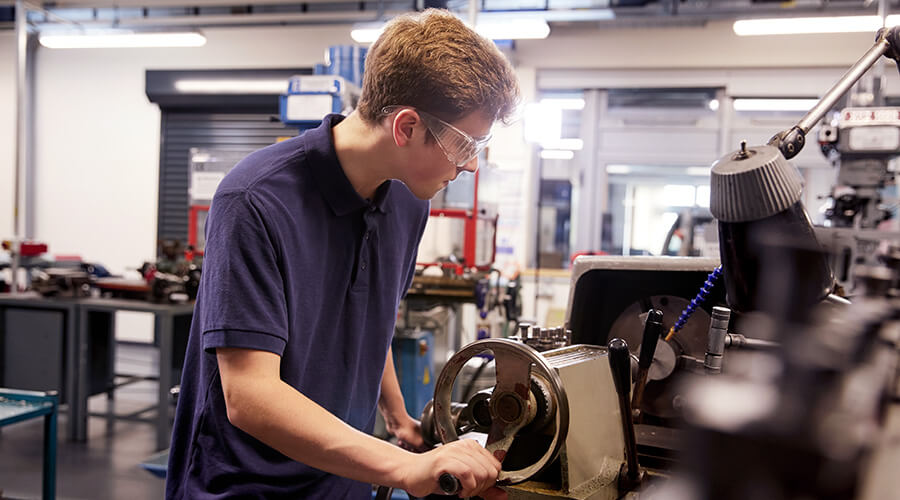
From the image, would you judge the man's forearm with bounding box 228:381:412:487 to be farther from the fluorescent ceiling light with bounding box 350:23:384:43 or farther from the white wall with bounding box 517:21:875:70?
the white wall with bounding box 517:21:875:70

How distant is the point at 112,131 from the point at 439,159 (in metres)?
6.63

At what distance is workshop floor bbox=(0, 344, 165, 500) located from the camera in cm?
309

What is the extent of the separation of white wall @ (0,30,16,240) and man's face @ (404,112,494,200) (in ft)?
24.1

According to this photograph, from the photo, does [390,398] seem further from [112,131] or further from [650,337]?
[112,131]

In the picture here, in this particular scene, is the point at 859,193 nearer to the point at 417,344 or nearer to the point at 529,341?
the point at 417,344

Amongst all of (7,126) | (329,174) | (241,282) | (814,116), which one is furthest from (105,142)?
(814,116)

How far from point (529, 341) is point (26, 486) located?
3.08 metres

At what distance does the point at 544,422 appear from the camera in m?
0.83

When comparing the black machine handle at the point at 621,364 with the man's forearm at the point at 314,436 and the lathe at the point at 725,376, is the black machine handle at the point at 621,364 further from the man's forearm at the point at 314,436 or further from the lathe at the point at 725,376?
the man's forearm at the point at 314,436

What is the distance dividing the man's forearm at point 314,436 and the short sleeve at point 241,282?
0.21ft

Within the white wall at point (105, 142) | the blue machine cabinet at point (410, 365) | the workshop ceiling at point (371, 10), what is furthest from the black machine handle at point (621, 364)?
the white wall at point (105, 142)

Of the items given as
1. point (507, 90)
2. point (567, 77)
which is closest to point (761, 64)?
point (567, 77)

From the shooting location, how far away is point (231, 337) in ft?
2.81

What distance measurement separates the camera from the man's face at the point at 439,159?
3.33 ft
